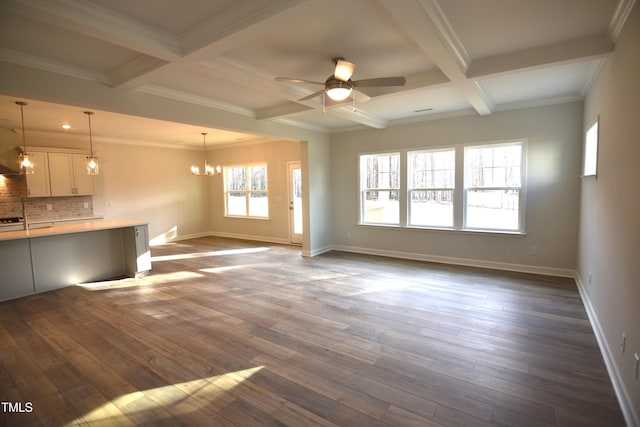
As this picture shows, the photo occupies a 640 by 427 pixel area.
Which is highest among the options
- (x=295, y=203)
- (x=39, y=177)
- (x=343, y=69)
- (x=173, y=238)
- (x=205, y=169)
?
(x=343, y=69)

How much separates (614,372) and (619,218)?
3.79ft

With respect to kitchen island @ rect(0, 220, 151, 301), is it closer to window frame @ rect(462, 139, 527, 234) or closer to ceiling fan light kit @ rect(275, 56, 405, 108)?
Answer: ceiling fan light kit @ rect(275, 56, 405, 108)

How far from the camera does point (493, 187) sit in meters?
5.38

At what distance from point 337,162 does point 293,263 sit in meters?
2.54

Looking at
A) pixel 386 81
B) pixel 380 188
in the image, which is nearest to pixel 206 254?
pixel 380 188

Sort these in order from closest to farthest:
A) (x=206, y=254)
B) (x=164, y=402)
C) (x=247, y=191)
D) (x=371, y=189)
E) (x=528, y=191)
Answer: (x=164, y=402), (x=528, y=191), (x=371, y=189), (x=206, y=254), (x=247, y=191)

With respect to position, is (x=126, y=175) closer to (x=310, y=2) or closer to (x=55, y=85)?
(x=55, y=85)

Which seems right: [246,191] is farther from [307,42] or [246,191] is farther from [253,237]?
[307,42]

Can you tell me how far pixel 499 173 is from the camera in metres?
5.34

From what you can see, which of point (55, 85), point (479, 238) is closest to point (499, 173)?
point (479, 238)

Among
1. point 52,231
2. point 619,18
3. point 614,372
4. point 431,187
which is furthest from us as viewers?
point 431,187

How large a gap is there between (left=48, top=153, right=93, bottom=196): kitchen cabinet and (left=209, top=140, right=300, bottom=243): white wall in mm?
3280

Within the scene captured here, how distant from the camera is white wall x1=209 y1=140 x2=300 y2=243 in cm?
805

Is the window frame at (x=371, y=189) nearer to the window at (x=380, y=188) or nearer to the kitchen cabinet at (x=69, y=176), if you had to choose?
the window at (x=380, y=188)
